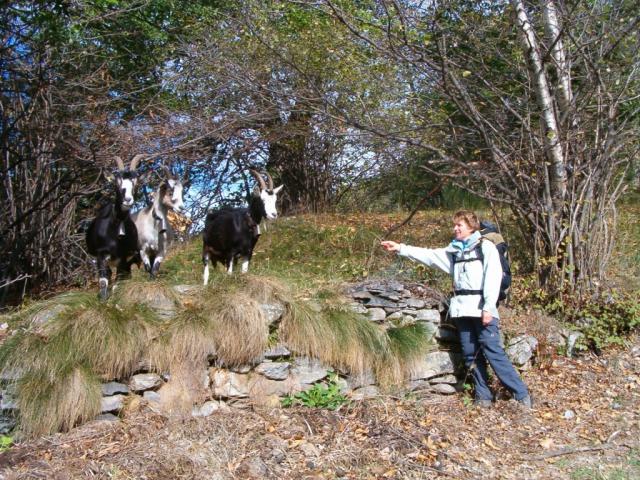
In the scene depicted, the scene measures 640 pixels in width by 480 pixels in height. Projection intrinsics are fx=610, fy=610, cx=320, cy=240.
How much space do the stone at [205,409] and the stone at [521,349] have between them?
3.12 metres

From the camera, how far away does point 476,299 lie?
5.77m

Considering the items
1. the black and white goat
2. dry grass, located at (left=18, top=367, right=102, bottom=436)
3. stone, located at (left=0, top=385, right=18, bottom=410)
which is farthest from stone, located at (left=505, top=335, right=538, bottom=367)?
stone, located at (left=0, top=385, right=18, bottom=410)

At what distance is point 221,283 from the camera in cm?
608

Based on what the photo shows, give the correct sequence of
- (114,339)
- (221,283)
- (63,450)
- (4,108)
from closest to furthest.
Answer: (63,450), (114,339), (221,283), (4,108)

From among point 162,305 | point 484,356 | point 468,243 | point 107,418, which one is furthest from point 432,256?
point 107,418

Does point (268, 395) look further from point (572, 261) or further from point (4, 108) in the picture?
point (4, 108)

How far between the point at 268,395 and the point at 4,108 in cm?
685

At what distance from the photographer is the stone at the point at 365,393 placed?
5.77 metres

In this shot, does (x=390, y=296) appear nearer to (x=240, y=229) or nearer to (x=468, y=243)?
(x=468, y=243)

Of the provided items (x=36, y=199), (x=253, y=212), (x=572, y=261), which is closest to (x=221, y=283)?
(x=253, y=212)

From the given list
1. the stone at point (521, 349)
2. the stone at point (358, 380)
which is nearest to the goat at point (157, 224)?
the stone at point (358, 380)

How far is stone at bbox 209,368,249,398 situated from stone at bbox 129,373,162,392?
0.47m

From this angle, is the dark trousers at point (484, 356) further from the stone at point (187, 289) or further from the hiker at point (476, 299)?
the stone at point (187, 289)

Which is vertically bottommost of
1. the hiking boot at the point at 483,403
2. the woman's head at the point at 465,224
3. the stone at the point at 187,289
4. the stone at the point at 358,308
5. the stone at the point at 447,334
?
the hiking boot at the point at 483,403
